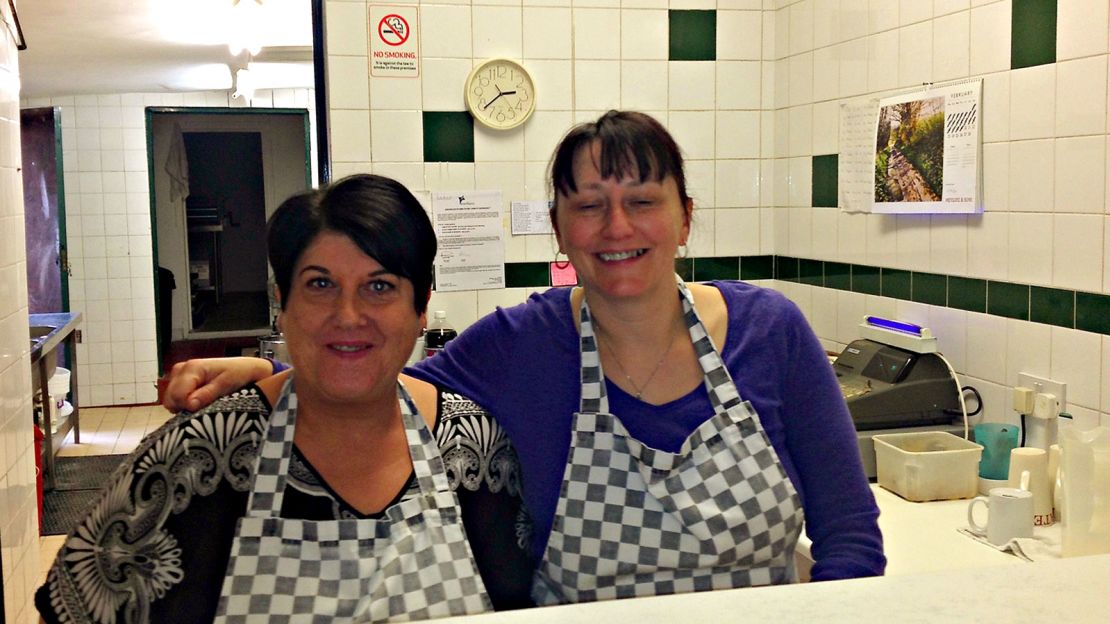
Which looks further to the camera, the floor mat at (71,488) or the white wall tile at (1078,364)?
the floor mat at (71,488)

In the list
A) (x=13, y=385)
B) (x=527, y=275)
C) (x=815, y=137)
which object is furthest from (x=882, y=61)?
(x=13, y=385)

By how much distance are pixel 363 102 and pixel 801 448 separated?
222 centimetres

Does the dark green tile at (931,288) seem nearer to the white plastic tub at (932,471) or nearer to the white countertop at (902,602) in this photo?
the white plastic tub at (932,471)

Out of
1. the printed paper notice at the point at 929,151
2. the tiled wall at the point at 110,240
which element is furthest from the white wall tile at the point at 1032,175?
the tiled wall at the point at 110,240

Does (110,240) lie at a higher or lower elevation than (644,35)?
lower

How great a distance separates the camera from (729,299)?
1.65 metres

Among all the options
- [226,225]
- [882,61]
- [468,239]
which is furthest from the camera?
[226,225]

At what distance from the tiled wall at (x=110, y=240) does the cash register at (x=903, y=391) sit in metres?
6.32

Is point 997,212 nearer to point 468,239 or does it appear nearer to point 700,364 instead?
point 700,364

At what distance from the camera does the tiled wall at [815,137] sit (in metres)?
2.24

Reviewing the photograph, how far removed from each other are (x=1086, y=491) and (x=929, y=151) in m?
1.13

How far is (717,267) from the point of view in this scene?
3705 mm

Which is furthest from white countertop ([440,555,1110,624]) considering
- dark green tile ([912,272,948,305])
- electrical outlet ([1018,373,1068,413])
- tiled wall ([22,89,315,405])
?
tiled wall ([22,89,315,405])

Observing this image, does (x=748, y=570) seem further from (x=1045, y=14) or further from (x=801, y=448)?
(x=1045, y=14)
